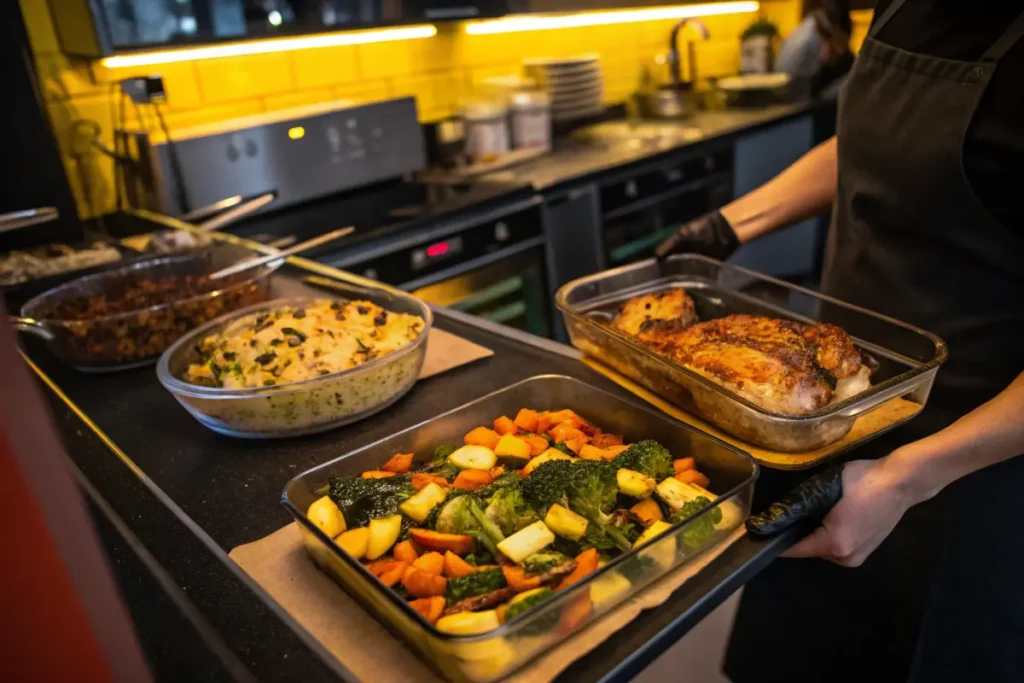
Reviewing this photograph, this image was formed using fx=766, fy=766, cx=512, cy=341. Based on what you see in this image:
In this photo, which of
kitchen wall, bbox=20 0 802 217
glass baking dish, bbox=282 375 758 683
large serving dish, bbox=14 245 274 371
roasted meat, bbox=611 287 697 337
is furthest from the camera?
kitchen wall, bbox=20 0 802 217

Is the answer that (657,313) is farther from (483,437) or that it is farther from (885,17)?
(885,17)

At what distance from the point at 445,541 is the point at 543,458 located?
162mm

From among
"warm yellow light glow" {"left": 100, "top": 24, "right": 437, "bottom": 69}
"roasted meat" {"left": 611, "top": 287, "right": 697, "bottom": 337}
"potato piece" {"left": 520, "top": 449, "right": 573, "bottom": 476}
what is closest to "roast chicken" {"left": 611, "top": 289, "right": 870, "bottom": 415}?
"roasted meat" {"left": 611, "top": 287, "right": 697, "bottom": 337}

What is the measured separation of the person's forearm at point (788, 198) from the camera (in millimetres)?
1384

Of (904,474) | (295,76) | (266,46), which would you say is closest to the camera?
(904,474)

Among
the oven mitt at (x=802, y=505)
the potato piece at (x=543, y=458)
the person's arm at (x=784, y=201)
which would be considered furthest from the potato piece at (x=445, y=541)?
the person's arm at (x=784, y=201)

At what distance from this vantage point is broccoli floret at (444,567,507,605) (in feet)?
2.08

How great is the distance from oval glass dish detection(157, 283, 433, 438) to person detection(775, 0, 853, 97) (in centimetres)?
341

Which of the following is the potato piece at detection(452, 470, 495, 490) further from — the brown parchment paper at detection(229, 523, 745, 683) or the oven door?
the oven door

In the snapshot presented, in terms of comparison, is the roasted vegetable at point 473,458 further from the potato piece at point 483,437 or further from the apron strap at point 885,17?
the apron strap at point 885,17

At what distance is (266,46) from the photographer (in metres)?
2.50

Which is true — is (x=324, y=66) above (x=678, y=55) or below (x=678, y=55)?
above

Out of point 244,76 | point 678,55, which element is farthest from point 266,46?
point 678,55

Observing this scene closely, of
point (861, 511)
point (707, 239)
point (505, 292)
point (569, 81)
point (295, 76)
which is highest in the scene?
point (295, 76)
